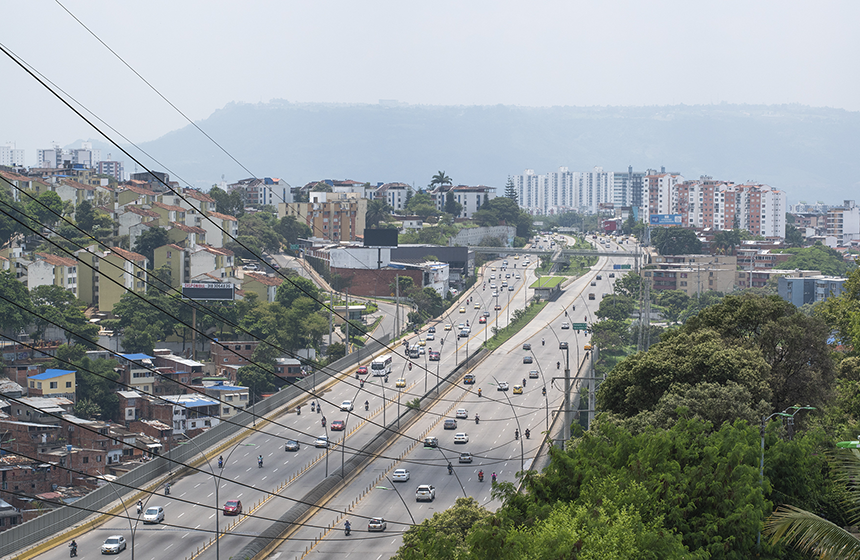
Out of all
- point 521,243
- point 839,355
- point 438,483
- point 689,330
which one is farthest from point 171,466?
point 521,243

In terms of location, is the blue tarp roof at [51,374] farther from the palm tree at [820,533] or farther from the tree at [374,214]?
the tree at [374,214]

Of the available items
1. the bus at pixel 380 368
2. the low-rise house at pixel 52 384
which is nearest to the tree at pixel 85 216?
the low-rise house at pixel 52 384

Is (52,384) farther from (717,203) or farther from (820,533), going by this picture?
(717,203)

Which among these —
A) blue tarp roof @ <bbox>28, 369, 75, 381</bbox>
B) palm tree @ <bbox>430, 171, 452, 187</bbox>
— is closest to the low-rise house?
blue tarp roof @ <bbox>28, 369, 75, 381</bbox>

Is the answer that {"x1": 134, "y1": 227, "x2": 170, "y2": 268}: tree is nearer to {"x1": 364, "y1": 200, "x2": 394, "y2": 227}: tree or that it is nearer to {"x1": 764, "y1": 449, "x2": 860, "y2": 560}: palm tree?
{"x1": 364, "y1": 200, "x2": 394, "y2": 227}: tree

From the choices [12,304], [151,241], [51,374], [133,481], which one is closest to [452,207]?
[151,241]

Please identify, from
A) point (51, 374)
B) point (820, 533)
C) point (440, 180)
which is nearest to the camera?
point (820, 533)
